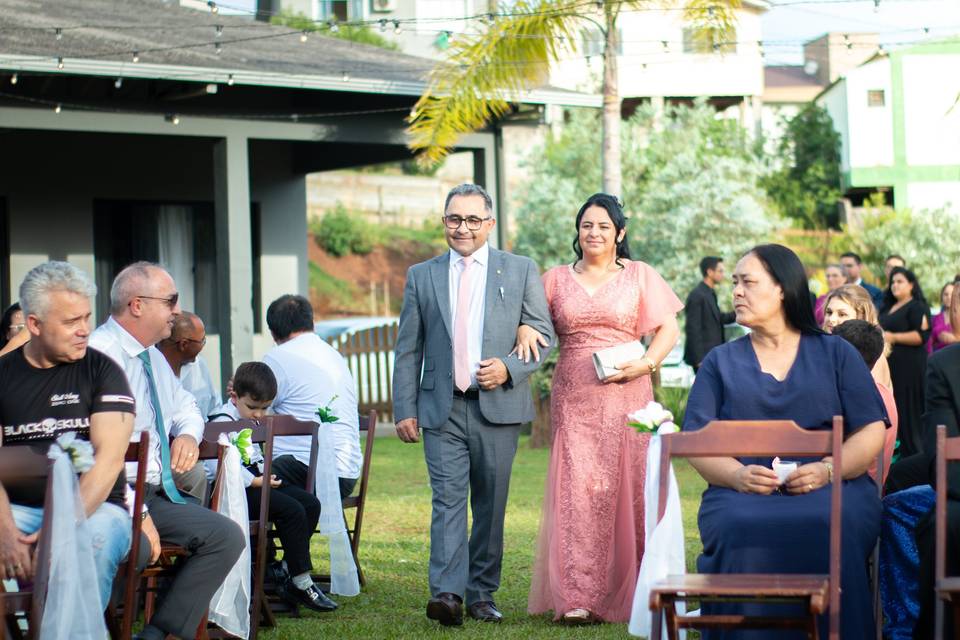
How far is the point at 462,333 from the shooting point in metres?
7.51

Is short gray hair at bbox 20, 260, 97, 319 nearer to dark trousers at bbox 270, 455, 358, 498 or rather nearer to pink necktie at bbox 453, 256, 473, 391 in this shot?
pink necktie at bbox 453, 256, 473, 391

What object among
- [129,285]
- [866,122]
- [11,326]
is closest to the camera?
[129,285]

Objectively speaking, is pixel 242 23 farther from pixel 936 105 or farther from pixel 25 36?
pixel 936 105

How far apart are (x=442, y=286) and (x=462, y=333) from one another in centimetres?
28

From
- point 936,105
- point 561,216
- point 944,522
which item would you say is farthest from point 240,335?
point 936,105

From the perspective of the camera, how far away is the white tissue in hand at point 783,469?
5.71 metres

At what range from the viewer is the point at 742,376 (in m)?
5.95

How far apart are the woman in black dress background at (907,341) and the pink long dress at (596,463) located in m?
6.14

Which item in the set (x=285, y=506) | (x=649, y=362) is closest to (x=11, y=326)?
(x=285, y=506)

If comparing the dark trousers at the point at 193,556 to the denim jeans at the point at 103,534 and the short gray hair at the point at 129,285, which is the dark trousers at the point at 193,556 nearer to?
the denim jeans at the point at 103,534

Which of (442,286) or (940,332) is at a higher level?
(442,286)

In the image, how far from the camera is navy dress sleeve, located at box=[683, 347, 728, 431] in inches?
232

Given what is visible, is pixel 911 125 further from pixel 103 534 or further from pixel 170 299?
pixel 103 534

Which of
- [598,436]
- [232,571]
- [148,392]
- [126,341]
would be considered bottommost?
[232,571]
